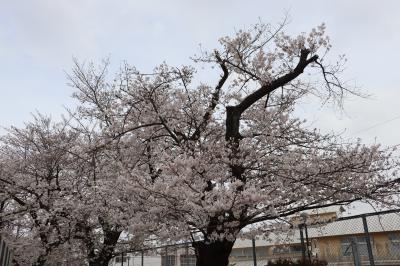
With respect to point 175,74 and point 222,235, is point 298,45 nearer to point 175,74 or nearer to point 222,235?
point 175,74

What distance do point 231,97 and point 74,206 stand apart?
536 centimetres

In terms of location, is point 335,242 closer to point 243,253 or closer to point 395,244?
point 395,244

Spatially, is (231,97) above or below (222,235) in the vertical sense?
above

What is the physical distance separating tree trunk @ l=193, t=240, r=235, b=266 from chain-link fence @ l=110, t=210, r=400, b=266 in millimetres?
1577

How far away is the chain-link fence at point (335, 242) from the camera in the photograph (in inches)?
291

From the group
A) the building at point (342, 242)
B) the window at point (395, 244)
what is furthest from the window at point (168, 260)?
the window at point (395, 244)

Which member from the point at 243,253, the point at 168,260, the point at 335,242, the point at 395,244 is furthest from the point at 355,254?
the point at 168,260

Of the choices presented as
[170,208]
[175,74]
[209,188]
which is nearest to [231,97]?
[175,74]

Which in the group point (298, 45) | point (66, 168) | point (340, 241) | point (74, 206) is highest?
point (298, 45)

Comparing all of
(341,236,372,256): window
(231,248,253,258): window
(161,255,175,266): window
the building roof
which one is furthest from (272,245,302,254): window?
(161,255,175,266): window

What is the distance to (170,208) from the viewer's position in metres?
6.87

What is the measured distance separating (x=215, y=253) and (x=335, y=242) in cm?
311

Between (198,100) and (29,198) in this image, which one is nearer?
(198,100)

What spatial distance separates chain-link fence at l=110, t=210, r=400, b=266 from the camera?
291 inches
